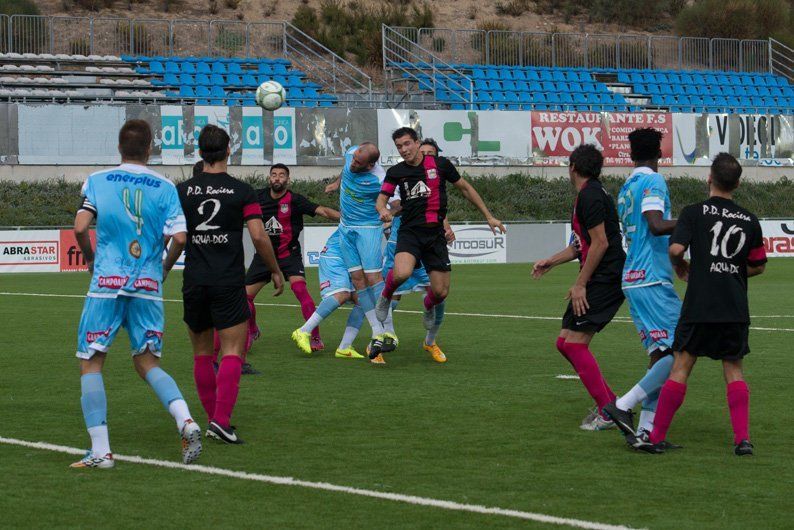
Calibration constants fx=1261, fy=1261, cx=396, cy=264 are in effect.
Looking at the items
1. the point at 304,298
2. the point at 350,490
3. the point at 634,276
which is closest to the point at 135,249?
the point at 350,490

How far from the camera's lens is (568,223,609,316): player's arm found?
26.2ft

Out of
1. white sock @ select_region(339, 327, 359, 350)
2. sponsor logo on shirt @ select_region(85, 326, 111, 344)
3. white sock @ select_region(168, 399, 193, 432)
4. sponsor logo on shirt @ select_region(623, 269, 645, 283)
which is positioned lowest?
white sock @ select_region(339, 327, 359, 350)

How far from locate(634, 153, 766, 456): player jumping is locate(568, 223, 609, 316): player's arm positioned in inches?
24.9

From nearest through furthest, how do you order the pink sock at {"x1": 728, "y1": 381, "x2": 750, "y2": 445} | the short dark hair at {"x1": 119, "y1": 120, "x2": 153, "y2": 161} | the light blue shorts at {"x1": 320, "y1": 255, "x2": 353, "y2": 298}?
the short dark hair at {"x1": 119, "y1": 120, "x2": 153, "y2": 161}
the pink sock at {"x1": 728, "y1": 381, "x2": 750, "y2": 445}
the light blue shorts at {"x1": 320, "y1": 255, "x2": 353, "y2": 298}

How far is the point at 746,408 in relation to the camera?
750 centimetres

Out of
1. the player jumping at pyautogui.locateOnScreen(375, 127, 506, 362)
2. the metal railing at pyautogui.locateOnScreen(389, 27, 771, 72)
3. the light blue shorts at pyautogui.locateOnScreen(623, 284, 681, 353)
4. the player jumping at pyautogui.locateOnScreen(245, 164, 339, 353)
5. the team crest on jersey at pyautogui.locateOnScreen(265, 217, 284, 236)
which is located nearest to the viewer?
the light blue shorts at pyautogui.locateOnScreen(623, 284, 681, 353)

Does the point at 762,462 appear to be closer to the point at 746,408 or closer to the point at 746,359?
the point at 746,408

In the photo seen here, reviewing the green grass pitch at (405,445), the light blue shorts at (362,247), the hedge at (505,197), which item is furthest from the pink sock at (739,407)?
the hedge at (505,197)

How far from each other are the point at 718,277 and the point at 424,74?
35.5m

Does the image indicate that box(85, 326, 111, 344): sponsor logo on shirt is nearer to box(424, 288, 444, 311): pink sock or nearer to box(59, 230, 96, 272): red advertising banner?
box(424, 288, 444, 311): pink sock

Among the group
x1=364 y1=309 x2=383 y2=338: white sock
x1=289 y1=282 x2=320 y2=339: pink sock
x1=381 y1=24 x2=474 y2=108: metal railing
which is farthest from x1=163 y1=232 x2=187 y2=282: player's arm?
x1=381 y1=24 x2=474 y2=108: metal railing

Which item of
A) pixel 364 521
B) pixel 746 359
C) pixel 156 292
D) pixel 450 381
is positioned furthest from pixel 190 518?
pixel 746 359

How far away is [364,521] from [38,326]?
1117 cm

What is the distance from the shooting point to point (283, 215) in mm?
13508
